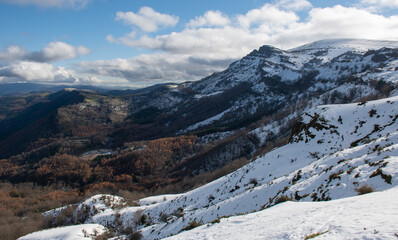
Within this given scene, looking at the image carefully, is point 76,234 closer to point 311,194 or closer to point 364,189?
point 311,194

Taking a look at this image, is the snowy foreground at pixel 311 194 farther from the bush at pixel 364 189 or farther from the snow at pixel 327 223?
the bush at pixel 364 189

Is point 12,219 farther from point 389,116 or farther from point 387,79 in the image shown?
point 387,79

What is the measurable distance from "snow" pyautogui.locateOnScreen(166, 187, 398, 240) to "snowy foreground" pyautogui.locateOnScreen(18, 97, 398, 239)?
3 cm

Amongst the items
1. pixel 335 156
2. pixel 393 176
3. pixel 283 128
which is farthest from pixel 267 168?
pixel 283 128

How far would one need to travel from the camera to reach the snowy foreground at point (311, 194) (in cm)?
1065

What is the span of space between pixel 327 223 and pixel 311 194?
8652 millimetres

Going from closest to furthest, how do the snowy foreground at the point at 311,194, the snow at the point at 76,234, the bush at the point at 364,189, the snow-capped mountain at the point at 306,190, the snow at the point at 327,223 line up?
→ the snow at the point at 327,223
the snowy foreground at the point at 311,194
the snow-capped mountain at the point at 306,190
the bush at the point at 364,189
the snow at the point at 76,234

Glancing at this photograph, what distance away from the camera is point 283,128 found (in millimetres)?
123500

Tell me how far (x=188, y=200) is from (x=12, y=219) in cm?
8418

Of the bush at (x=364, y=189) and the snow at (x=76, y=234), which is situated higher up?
the bush at (x=364, y=189)

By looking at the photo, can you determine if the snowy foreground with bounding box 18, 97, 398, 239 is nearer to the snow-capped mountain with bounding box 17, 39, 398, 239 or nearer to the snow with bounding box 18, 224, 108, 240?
the snow-capped mountain with bounding box 17, 39, 398, 239

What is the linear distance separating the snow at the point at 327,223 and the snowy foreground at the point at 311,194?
0.03m

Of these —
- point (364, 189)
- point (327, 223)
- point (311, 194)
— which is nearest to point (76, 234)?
point (311, 194)

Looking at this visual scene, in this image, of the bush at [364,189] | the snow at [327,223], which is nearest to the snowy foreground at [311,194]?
→ the snow at [327,223]
